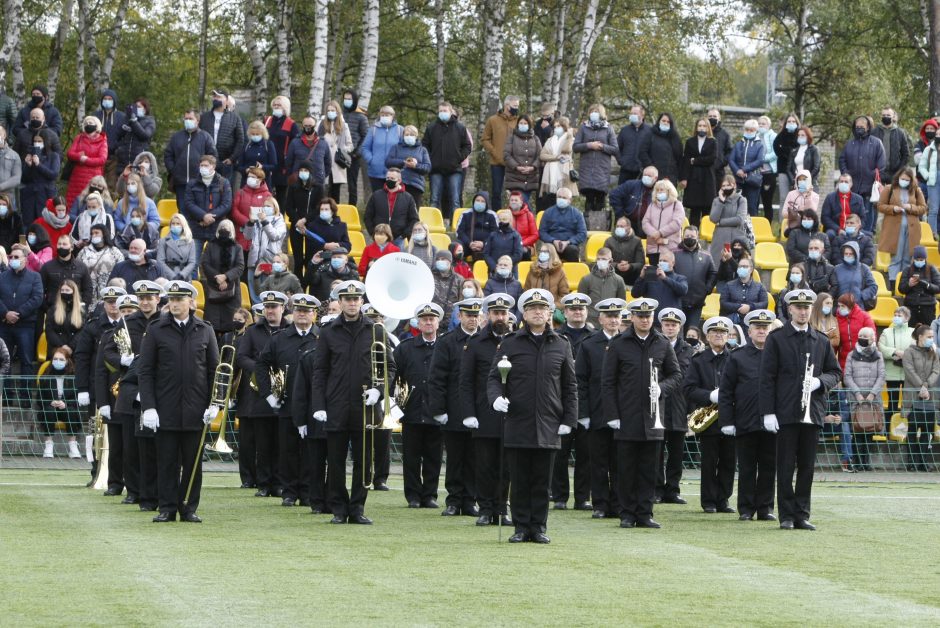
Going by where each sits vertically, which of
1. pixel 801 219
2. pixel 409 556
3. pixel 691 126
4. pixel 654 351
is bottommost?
pixel 409 556

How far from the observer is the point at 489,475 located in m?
15.1

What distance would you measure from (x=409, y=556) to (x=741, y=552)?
2.69m

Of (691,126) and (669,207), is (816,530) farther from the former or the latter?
(691,126)

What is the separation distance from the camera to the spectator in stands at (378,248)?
907 inches

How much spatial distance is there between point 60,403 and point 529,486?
9.34 meters

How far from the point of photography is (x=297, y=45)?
43.8m

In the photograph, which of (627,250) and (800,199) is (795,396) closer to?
(627,250)

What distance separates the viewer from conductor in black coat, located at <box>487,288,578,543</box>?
44.2 ft

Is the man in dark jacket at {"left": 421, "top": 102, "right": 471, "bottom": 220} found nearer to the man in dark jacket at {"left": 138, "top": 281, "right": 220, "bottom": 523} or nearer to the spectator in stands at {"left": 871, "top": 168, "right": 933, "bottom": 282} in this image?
the spectator in stands at {"left": 871, "top": 168, "right": 933, "bottom": 282}

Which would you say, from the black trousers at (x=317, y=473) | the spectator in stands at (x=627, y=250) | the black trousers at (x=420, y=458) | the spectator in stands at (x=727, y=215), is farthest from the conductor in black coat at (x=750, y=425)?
the spectator in stands at (x=727, y=215)

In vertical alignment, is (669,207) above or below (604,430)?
above

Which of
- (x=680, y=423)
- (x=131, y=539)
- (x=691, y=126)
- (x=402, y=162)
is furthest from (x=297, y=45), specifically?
(x=131, y=539)

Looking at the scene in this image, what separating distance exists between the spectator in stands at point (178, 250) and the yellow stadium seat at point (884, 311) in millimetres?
10120

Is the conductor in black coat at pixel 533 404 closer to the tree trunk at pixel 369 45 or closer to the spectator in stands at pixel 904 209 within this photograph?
the spectator in stands at pixel 904 209
